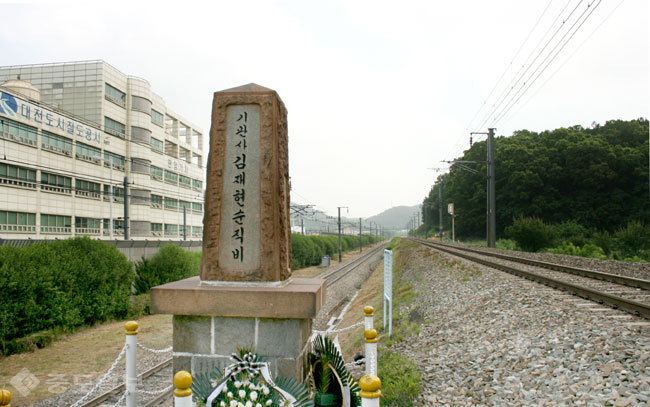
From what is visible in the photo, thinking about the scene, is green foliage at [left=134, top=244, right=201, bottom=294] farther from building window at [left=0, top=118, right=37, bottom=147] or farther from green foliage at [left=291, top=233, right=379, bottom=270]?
building window at [left=0, top=118, right=37, bottom=147]

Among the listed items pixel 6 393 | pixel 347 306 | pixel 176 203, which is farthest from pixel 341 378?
pixel 176 203

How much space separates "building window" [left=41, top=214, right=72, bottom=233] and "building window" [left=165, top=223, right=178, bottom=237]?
49.5 feet

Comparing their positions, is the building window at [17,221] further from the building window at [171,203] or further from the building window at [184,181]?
the building window at [184,181]

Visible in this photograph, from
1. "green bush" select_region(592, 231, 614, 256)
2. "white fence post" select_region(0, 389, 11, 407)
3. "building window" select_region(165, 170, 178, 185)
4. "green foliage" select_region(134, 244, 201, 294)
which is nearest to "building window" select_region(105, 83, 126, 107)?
"building window" select_region(165, 170, 178, 185)

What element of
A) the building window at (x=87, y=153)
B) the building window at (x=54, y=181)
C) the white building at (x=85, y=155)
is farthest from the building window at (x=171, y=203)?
the building window at (x=54, y=181)

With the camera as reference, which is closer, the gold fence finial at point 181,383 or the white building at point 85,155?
the gold fence finial at point 181,383

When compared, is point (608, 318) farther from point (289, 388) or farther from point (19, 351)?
point (19, 351)

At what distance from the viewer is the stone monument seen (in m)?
3.67

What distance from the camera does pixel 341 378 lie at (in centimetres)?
376

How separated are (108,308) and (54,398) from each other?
8.10 m

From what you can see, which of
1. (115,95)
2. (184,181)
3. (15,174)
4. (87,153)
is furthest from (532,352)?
(184,181)

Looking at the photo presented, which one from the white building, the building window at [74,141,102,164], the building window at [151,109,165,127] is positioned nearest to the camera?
the white building

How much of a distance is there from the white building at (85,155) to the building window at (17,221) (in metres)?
0.07
